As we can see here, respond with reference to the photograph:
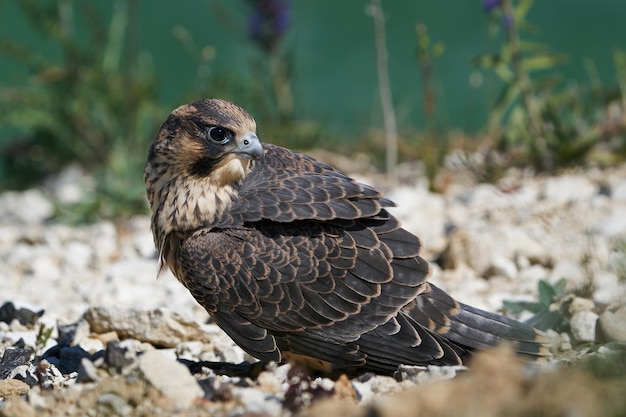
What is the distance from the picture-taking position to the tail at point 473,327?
346 centimetres

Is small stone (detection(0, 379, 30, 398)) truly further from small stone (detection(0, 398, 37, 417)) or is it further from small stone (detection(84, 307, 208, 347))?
small stone (detection(84, 307, 208, 347))

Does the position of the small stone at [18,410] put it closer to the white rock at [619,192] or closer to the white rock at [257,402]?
the white rock at [257,402]

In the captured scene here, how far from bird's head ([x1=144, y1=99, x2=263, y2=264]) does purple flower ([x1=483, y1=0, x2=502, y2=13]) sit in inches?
95.2

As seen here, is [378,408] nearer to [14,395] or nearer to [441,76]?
[14,395]

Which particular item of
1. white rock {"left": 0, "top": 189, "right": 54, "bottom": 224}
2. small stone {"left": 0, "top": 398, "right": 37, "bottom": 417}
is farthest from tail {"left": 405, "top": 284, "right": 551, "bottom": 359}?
white rock {"left": 0, "top": 189, "right": 54, "bottom": 224}

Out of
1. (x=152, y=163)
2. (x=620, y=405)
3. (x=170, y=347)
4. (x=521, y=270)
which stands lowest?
(x=620, y=405)

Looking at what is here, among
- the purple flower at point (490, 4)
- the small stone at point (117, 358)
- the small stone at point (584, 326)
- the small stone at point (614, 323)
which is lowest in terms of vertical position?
the small stone at point (117, 358)

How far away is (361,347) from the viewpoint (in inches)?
134

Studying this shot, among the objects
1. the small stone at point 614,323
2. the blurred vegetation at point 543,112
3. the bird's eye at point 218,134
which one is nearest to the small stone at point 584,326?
the small stone at point 614,323

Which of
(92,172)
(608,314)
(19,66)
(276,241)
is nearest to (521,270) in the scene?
(608,314)

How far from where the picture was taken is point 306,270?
347cm

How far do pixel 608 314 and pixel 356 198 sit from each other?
0.97 m

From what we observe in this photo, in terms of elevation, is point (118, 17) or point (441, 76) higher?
point (441, 76)

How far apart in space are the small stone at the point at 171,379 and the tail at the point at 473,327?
1.09 m
